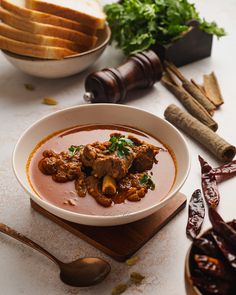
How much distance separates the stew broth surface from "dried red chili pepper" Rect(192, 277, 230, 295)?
62cm

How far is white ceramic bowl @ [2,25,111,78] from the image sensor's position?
3648mm

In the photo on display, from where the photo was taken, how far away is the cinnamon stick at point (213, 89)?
3.62 meters

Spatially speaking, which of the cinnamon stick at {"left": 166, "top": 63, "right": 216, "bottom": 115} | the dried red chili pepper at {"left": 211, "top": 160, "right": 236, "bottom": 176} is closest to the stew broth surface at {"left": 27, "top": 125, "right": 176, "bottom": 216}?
the dried red chili pepper at {"left": 211, "top": 160, "right": 236, "bottom": 176}

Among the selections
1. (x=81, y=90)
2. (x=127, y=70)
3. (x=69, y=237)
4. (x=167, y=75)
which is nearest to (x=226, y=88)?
(x=167, y=75)

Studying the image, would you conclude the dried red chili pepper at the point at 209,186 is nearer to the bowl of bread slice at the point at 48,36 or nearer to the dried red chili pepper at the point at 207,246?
the dried red chili pepper at the point at 207,246

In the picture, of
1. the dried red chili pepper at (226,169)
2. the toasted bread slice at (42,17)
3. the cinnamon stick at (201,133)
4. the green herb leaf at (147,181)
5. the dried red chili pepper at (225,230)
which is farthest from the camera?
the toasted bread slice at (42,17)

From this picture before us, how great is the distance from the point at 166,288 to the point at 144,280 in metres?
0.10

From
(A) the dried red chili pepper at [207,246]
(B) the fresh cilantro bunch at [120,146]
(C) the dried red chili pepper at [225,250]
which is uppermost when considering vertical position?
(C) the dried red chili pepper at [225,250]

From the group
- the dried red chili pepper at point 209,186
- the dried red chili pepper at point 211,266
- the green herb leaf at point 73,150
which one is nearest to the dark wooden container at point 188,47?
the dried red chili pepper at point 209,186

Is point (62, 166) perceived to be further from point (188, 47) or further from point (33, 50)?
point (188, 47)

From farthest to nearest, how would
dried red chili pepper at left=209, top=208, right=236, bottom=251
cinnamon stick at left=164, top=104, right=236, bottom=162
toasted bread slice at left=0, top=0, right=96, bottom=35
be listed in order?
toasted bread slice at left=0, top=0, right=96, bottom=35 < cinnamon stick at left=164, top=104, right=236, bottom=162 < dried red chili pepper at left=209, top=208, right=236, bottom=251

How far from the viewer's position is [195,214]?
2.63m

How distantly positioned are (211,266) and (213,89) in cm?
213

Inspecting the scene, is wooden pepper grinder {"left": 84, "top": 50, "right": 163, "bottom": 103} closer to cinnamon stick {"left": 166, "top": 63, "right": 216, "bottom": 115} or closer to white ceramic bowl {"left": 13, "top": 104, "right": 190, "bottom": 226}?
cinnamon stick {"left": 166, "top": 63, "right": 216, "bottom": 115}
